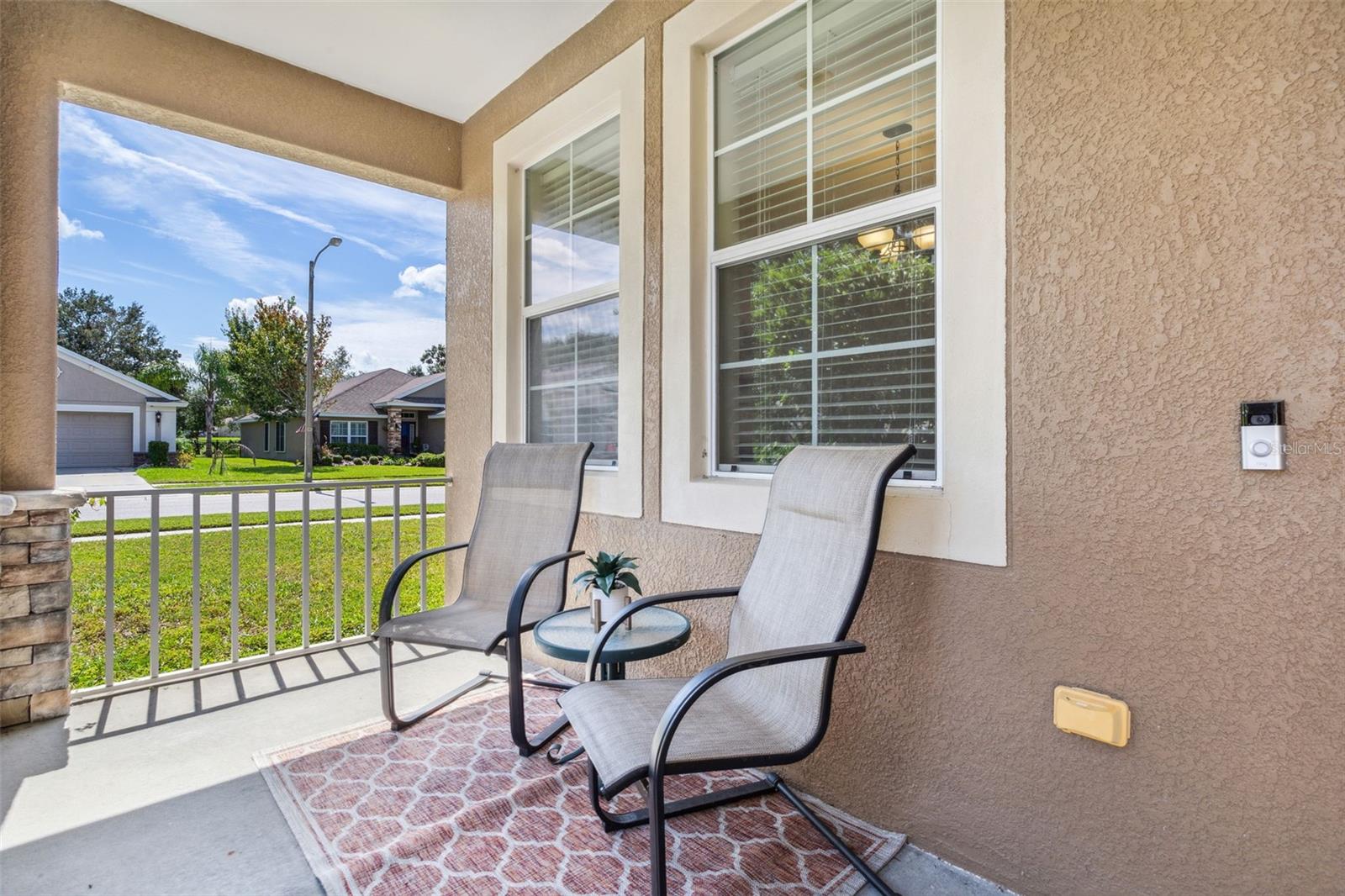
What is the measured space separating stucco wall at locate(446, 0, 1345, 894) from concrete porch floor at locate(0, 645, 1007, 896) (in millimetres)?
391

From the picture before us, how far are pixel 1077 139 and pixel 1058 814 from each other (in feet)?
5.43

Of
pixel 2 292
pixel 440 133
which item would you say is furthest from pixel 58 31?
pixel 440 133

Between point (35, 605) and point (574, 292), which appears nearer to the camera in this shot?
point (35, 605)

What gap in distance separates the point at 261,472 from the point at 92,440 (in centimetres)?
152

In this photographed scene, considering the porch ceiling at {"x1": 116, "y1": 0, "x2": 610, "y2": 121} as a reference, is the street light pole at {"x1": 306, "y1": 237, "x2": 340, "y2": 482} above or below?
below

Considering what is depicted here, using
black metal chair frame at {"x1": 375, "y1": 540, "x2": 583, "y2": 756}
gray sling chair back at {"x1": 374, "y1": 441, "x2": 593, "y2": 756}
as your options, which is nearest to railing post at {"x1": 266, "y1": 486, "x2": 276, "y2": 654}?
gray sling chair back at {"x1": 374, "y1": 441, "x2": 593, "y2": 756}

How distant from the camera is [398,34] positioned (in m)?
2.98

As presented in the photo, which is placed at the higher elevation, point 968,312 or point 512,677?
point 968,312

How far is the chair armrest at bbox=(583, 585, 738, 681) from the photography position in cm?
179

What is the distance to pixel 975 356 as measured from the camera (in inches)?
64.1

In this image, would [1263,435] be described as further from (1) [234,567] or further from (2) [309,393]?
(2) [309,393]

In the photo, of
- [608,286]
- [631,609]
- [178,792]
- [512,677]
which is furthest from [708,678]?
[608,286]

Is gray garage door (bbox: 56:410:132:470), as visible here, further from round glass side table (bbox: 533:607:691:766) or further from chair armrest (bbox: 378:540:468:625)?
round glass side table (bbox: 533:607:691:766)

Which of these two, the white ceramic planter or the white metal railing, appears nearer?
the white ceramic planter
